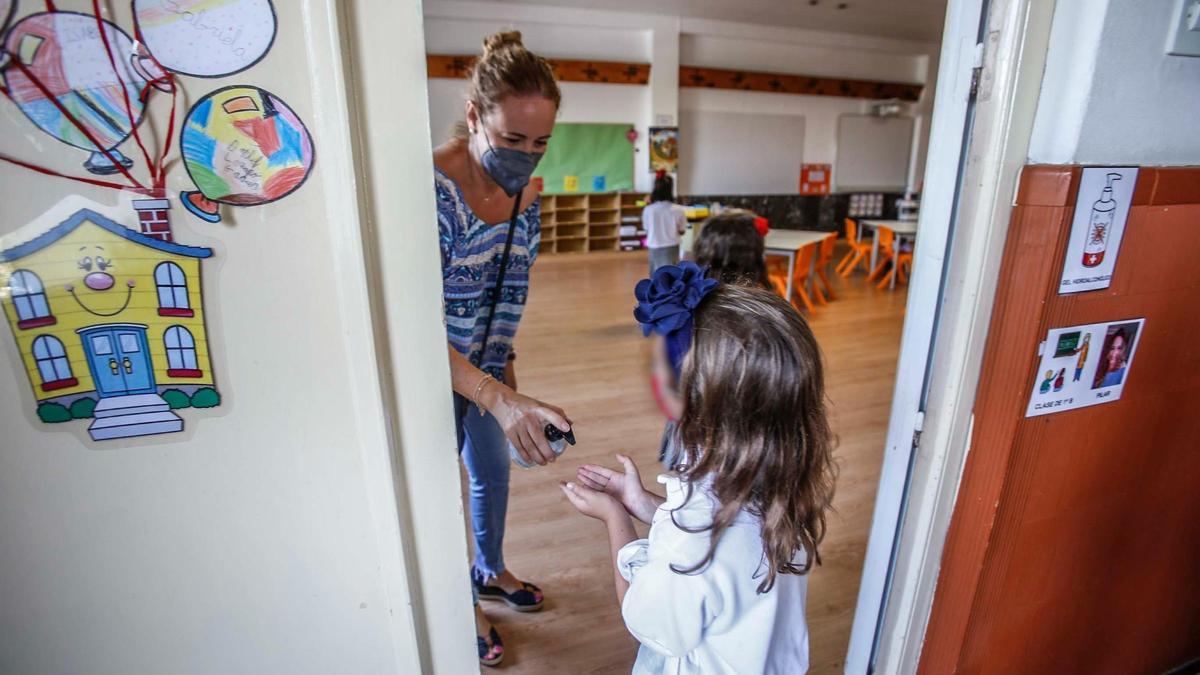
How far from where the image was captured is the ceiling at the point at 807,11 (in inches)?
284

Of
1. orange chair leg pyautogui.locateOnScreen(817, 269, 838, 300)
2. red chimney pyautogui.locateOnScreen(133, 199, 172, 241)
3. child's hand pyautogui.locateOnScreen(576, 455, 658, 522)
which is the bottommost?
orange chair leg pyautogui.locateOnScreen(817, 269, 838, 300)

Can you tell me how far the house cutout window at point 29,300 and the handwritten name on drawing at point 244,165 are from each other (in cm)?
22

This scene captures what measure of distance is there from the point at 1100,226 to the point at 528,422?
1008 millimetres

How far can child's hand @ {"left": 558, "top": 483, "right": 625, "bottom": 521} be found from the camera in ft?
3.12

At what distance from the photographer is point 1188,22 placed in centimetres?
95

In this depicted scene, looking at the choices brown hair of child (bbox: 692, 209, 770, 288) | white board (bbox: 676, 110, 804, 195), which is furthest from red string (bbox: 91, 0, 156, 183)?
white board (bbox: 676, 110, 804, 195)

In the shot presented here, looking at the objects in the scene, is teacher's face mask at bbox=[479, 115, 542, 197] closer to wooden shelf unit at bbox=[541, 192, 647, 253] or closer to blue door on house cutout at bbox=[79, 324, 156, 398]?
blue door on house cutout at bbox=[79, 324, 156, 398]

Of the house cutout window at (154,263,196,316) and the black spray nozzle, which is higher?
the house cutout window at (154,263,196,316)

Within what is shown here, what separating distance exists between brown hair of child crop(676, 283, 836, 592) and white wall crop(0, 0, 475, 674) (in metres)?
0.34

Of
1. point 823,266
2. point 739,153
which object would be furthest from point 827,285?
point 739,153

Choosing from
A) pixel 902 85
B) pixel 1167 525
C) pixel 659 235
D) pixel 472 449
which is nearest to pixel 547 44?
pixel 659 235

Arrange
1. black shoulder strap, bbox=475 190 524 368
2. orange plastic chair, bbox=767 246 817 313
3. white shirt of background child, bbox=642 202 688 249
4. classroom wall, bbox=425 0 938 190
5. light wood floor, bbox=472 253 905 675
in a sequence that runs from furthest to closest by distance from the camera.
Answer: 1. classroom wall, bbox=425 0 938 190
2. orange plastic chair, bbox=767 246 817 313
3. white shirt of background child, bbox=642 202 688 249
4. light wood floor, bbox=472 253 905 675
5. black shoulder strap, bbox=475 190 524 368

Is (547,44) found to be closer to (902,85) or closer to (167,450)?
(902,85)

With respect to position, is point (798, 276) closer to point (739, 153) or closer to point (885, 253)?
point (885, 253)
